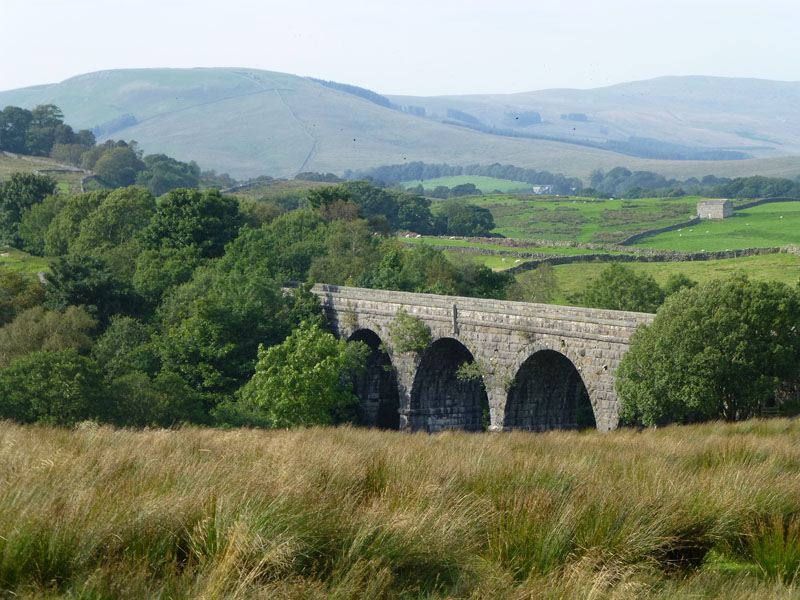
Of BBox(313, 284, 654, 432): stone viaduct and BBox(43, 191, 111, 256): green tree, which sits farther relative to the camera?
BBox(43, 191, 111, 256): green tree

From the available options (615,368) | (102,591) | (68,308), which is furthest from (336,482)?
(68,308)

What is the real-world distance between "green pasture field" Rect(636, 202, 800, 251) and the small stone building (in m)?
0.99

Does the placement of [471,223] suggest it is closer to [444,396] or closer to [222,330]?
[222,330]

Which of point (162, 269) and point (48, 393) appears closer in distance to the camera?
point (48, 393)

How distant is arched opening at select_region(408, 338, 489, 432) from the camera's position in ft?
136

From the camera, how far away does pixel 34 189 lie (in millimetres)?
81750

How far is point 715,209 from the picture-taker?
104438 millimetres

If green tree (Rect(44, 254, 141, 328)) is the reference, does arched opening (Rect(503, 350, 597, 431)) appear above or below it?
below

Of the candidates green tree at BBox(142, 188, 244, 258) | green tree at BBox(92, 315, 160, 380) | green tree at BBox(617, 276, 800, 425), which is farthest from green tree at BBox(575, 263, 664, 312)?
green tree at BBox(142, 188, 244, 258)

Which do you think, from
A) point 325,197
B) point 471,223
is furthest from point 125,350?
point 471,223

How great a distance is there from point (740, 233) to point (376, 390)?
53.2 metres

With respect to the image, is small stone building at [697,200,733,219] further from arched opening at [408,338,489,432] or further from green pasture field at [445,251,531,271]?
arched opening at [408,338,489,432]

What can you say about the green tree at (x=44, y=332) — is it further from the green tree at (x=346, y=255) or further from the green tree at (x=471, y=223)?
the green tree at (x=471, y=223)

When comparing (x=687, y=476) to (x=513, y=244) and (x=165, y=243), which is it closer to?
(x=165, y=243)
